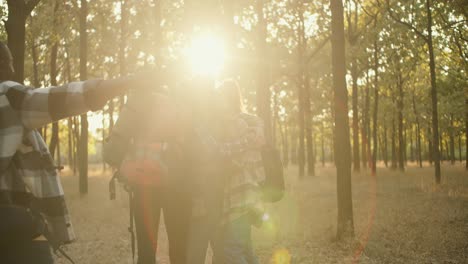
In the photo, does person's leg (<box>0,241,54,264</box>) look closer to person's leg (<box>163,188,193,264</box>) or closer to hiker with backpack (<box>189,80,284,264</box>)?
person's leg (<box>163,188,193,264</box>)

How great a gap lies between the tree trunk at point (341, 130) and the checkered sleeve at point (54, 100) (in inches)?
274

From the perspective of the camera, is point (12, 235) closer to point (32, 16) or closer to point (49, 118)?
point (49, 118)

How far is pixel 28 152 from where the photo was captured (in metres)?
2.02

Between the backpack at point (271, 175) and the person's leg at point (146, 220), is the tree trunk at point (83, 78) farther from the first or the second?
the person's leg at point (146, 220)

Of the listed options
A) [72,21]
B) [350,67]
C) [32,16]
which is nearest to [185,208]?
[72,21]

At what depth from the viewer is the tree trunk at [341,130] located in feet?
27.8

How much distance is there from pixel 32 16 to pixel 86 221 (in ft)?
35.1

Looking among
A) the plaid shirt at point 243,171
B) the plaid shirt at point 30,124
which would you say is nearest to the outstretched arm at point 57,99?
the plaid shirt at point 30,124

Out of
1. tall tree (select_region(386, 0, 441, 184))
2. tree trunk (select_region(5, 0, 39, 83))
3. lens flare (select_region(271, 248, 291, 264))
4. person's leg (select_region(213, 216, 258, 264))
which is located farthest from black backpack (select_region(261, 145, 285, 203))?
tall tree (select_region(386, 0, 441, 184))

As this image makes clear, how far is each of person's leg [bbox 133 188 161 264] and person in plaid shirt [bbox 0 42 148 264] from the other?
4.41 feet

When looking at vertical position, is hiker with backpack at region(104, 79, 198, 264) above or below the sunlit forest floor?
above

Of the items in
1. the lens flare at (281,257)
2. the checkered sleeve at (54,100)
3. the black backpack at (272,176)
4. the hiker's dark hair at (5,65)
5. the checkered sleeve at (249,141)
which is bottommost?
the lens flare at (281,257)

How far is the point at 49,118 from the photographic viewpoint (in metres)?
1.96

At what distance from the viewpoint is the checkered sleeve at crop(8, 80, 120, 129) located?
1929 mm
